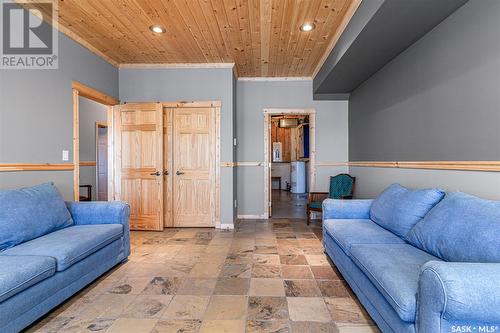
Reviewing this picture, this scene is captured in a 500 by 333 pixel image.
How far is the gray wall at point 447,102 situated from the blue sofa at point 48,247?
316 cm

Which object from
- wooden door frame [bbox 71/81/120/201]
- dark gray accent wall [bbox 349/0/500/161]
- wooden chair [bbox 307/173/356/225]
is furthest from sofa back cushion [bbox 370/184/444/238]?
wooden door frame [bbox 71/81/120/201]

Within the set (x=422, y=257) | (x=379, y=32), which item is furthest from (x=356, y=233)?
(x=379, y=32)

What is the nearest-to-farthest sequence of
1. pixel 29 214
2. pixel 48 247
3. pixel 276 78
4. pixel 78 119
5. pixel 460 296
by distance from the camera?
pixel 460 296
pixel 48 247
pixel 29 214
pixel 78 119
pixel 276 78

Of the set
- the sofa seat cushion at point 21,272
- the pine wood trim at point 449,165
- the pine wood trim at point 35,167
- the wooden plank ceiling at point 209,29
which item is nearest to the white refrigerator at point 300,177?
the wooden plank ceiling at point 209,29

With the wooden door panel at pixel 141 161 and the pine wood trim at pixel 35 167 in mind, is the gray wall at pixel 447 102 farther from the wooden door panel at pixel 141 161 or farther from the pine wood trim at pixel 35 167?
the pine wood trim at pixel 35 167

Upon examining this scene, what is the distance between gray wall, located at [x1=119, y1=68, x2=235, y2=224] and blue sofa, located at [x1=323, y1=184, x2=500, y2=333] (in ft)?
6.59

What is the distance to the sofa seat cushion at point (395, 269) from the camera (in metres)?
1.40

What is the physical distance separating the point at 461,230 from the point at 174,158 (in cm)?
398

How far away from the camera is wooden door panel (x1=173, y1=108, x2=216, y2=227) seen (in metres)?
4.68

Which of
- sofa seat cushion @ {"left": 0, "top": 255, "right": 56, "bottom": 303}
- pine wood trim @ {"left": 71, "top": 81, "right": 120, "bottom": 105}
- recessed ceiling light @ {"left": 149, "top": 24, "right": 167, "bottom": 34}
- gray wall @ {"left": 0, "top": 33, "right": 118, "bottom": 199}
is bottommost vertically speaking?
sofa seat cushion @ {"left": 0, "top": 255, "right": 56, "bottom": 303}

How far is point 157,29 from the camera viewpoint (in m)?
3.42

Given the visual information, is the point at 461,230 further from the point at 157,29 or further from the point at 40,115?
the point at 40,115

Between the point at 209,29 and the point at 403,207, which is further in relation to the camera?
the point at 209,29

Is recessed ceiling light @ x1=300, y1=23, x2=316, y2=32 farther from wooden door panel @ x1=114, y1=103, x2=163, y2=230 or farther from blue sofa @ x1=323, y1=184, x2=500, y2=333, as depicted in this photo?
wooden door panel @ x1=114, y1=103, x2=163, y2=230
